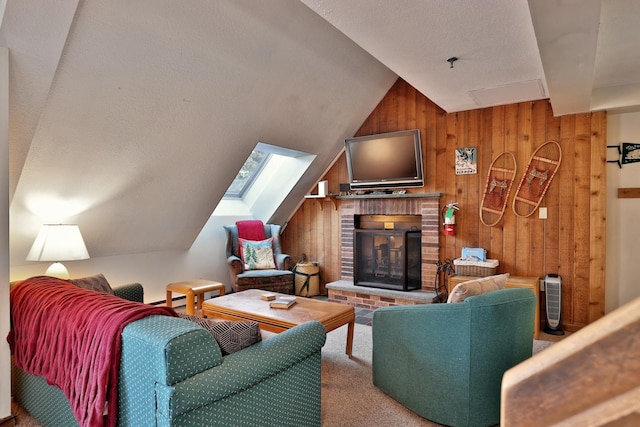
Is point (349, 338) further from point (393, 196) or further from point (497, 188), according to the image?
point (497, 188)

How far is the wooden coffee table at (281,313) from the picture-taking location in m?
2.87

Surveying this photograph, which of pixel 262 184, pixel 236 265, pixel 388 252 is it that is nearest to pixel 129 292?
pixel 236 265

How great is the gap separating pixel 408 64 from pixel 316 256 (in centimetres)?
328

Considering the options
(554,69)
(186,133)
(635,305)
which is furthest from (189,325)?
(554,69)

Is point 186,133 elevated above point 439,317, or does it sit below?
above

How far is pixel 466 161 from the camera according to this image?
437cm

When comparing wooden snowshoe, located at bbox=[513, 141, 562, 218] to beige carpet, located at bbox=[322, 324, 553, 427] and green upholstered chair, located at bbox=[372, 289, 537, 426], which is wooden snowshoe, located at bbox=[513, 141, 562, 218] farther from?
green upholstered chair, located at bbox=[372, 289, 537, 426]

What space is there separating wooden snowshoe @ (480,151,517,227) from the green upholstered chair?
7.02 ft

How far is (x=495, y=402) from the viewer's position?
212 cm

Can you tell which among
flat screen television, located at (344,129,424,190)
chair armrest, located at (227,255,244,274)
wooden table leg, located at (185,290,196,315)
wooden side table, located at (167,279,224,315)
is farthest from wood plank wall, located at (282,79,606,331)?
wooden table leg, located at (185,290,196,315)

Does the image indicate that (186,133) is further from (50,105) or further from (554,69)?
(554,69)

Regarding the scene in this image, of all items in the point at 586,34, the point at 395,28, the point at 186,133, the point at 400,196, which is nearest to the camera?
the point at 586,34

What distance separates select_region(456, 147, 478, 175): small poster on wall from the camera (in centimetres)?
433

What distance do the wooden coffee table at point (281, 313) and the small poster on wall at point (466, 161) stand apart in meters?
2.18
